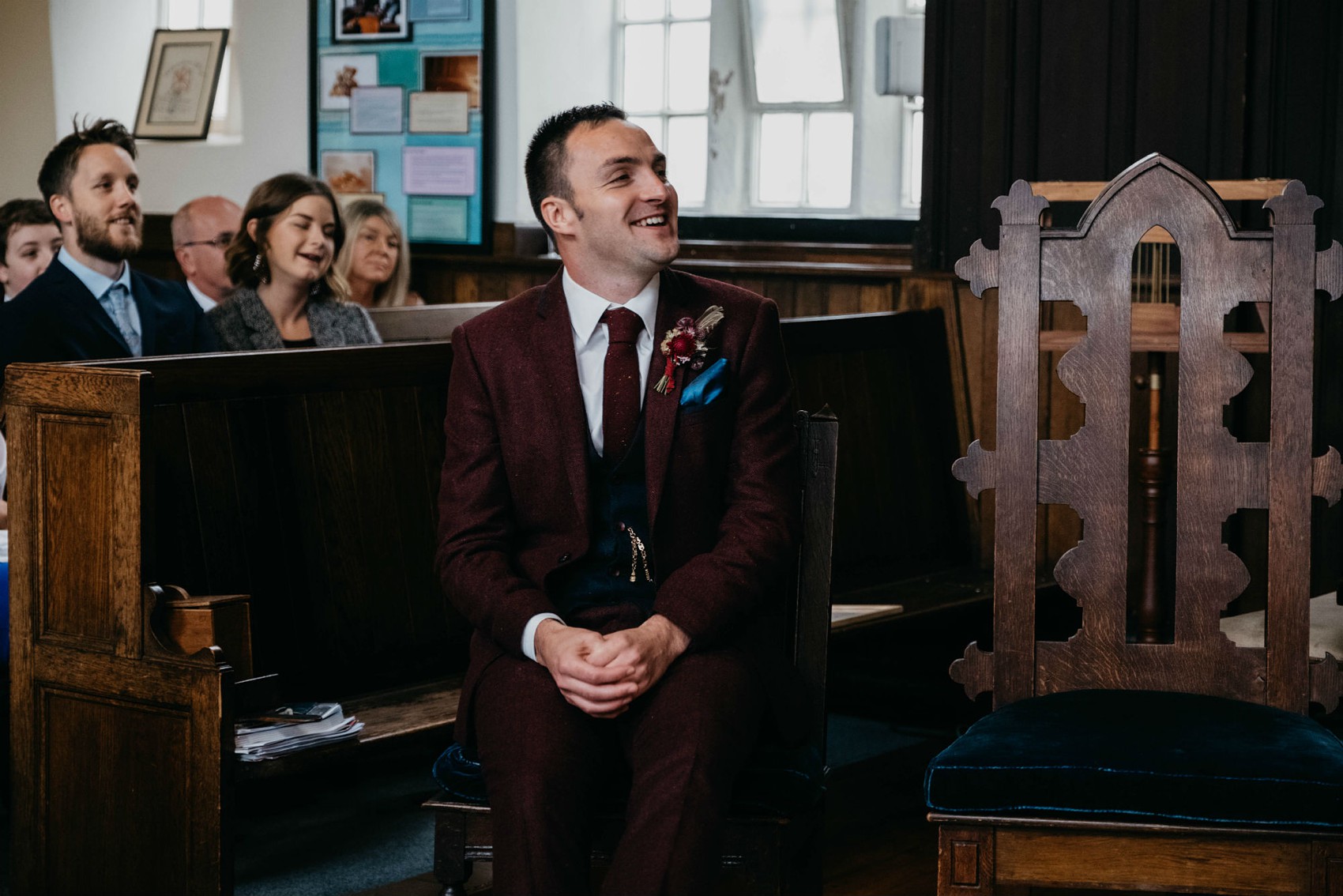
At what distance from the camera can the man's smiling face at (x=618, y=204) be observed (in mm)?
2176

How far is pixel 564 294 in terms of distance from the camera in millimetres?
2238

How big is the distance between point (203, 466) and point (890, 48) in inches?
126

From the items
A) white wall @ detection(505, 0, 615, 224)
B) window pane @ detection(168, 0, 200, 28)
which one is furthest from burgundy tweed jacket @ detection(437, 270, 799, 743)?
window pane @ detection(168, 0, 200, 28)

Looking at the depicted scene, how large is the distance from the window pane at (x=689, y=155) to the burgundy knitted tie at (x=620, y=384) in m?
4.12

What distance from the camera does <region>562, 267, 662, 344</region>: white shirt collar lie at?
221 cm

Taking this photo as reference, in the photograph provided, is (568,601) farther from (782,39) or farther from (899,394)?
(782,39)

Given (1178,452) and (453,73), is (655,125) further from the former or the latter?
(1178,452)

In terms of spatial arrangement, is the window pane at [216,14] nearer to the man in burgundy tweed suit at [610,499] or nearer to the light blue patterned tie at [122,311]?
the light blue patterned tie at [122,311]

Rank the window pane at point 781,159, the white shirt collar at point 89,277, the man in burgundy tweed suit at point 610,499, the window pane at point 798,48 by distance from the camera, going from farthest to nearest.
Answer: the window pane at point 781,159, the window pane at point 798,48, the white shirt collar at point 89,277, the man in burgundy tweed suit at point 610,499

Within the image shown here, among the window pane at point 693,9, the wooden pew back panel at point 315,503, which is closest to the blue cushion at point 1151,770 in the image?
the wooden pew back panel at point 315,503

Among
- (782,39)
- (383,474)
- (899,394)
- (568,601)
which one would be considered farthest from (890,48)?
(568,601)

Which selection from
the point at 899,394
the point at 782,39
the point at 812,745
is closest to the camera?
the point at 812,745

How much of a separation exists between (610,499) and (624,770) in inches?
14.3

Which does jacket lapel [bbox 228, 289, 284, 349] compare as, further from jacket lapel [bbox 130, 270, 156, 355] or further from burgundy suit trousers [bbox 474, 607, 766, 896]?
burgundy suit trousers [bbox 474, 607, 766, 896]
